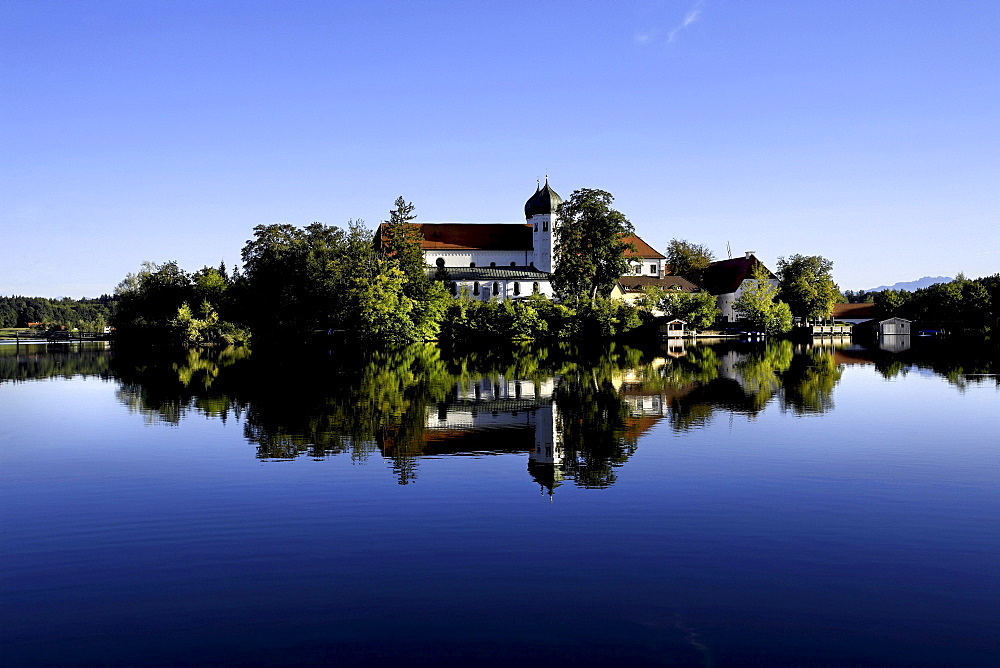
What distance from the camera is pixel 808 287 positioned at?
10075 centimetres

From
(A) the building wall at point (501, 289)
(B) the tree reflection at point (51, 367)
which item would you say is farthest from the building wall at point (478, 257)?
(B) the tree reflection at point (51, 367)

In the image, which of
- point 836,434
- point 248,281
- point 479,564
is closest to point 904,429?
point 836,434

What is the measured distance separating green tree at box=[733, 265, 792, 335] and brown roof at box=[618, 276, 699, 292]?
9561mm

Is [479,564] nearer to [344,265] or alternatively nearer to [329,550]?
[329,550]

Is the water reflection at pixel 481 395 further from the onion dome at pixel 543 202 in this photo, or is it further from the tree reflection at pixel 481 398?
the onion dome at pixel 543 202

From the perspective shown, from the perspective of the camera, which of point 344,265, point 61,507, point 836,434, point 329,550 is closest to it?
point 329,550

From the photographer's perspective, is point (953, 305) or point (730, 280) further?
point (730, 280)

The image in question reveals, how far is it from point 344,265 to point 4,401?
47492 mm

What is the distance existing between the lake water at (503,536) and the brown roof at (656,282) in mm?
76355

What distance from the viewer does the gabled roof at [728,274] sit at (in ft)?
358

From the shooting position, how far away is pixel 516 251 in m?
104

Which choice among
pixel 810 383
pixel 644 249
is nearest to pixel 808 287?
pixel 644 249

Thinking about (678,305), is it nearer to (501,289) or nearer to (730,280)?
(501,289)

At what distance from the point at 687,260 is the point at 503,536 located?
11550 cm
